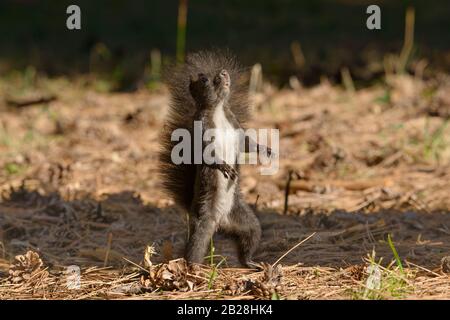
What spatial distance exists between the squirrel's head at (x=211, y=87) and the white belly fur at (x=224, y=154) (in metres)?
0.06

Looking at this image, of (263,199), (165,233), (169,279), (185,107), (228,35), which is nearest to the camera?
(169,279)

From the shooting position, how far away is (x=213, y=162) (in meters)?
3.51

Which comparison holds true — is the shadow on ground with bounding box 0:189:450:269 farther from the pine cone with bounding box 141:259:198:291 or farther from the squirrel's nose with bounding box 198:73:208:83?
the squirrel's nose with bounding box 198:73:208:83

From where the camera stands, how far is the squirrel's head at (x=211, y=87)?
11.6 feet

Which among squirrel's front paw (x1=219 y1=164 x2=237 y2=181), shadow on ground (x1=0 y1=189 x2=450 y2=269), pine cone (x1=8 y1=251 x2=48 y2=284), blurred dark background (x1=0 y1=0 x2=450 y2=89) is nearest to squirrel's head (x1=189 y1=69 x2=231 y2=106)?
squirrel's front paw (x1=219 y1=164 x2=237 y2=181)

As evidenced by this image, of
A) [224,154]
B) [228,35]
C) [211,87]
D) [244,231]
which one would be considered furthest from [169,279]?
[228,35]

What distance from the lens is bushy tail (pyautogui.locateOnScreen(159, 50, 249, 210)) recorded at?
3699 mm

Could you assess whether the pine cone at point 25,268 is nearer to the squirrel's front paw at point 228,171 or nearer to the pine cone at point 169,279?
the pine cone at point 169,279

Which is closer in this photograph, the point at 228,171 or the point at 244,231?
the point at 228,171

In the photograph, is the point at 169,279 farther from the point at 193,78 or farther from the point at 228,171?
the point at 193,78

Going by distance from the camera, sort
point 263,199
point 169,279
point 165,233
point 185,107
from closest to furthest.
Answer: point 169,279, point 185,107, point 165,233, point 263,199

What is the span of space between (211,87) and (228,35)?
6.83 m

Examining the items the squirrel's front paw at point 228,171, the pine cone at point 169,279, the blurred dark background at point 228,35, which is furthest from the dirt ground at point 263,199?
the blurred dark background at point 228,35
